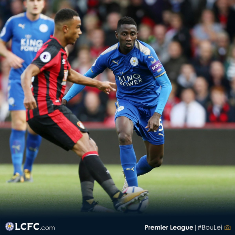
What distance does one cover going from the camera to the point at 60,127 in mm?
4461

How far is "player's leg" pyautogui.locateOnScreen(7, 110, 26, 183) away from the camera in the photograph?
6773 mm

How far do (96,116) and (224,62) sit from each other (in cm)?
307

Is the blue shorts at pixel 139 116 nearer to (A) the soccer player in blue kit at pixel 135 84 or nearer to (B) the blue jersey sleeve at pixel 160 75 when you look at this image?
(A) the soccer player in blue kit at pixel 135 84

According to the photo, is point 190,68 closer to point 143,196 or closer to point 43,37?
point 43,37

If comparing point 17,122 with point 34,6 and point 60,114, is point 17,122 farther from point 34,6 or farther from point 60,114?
point 60,114

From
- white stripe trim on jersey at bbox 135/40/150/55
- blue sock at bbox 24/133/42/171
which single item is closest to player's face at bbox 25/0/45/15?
blue sock at bbox 24/133/42/171

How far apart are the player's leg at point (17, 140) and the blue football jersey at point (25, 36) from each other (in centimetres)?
54

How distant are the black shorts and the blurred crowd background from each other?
5305 mm

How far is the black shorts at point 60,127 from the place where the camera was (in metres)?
4.46

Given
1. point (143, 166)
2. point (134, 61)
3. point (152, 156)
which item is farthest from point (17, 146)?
point (134, 61)

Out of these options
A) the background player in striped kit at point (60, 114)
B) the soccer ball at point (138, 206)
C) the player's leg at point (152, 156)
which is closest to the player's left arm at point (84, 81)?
the background player in striped kit at point (60, 114)

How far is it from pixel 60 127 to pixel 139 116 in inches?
57.8

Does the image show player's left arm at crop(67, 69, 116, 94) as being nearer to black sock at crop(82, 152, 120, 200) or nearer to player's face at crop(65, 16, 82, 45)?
player's face at crop(65, 16, 82, 45)

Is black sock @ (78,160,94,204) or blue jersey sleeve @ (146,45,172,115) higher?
blue jersey sleeve @ (146,45,172,115)
